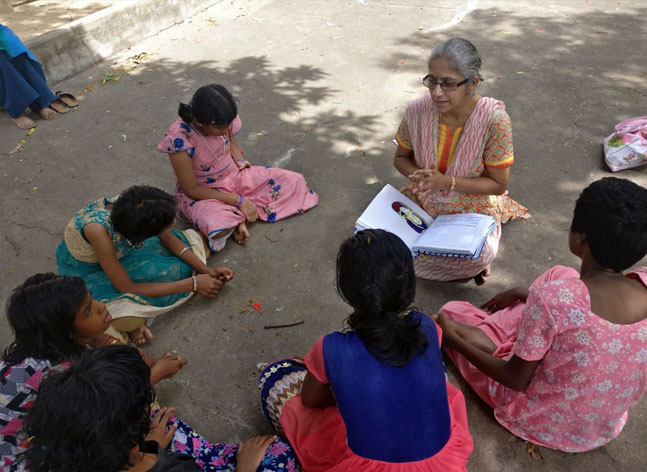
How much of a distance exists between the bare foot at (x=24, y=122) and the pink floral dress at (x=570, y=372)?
15.8 ft

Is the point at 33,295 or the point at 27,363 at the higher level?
the point at 33,295

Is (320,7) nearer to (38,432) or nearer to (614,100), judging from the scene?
(614,100)

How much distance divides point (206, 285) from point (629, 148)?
10.9 feet

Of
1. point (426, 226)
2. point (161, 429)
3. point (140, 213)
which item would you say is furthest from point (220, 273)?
point (426, 226)

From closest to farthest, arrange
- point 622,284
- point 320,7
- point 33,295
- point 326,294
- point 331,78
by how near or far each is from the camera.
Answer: point 622,284, point 33,295, point 326,294, point 331,78, point 320,7

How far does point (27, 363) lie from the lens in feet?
5.70

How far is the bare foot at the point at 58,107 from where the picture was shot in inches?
195

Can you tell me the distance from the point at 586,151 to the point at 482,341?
2.59 m

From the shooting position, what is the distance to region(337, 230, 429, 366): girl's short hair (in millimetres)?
1454

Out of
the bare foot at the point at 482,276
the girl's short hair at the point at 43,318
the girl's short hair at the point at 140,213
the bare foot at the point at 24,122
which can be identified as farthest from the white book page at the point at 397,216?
the bare foot at the point at 24,122

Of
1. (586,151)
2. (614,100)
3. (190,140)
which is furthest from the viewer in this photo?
(614,100)

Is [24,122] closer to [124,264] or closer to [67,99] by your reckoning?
[67,99]

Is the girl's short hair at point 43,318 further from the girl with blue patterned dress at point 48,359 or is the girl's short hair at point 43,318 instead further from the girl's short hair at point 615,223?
the girl's short hair at point 615,223

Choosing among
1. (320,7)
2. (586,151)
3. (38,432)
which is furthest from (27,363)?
(320,7)
